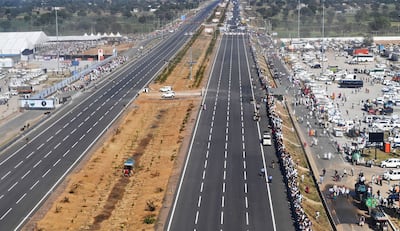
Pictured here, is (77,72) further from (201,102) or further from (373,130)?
(373,130)

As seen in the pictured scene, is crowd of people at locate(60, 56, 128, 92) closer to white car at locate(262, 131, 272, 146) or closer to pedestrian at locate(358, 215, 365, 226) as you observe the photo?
white car at locate(262, 131, 272, 146)

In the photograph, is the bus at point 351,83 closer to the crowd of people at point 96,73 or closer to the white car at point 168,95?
the white car at point 168,95

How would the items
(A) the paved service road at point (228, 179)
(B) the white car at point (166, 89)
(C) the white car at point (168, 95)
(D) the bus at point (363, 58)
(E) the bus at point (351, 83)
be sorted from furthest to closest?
(D) the bus at point (363, 58) < (E) the bus at point (351, 83) < (B) the white car at point (166, 89) < (C) the white car at point (168, 95) < (A) the paved service road at point (228, 179)

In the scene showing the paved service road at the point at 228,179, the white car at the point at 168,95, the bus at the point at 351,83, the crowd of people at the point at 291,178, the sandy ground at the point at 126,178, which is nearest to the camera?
the crowd of people at the point at 291,178

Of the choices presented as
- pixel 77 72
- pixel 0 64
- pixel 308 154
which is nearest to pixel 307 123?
pixel 308 154

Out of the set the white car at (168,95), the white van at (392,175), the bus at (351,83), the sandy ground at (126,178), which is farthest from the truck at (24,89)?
the white van at (392,175)

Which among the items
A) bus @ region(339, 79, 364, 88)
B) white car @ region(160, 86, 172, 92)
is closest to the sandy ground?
white car @ region(160, 86, 172, 92)
